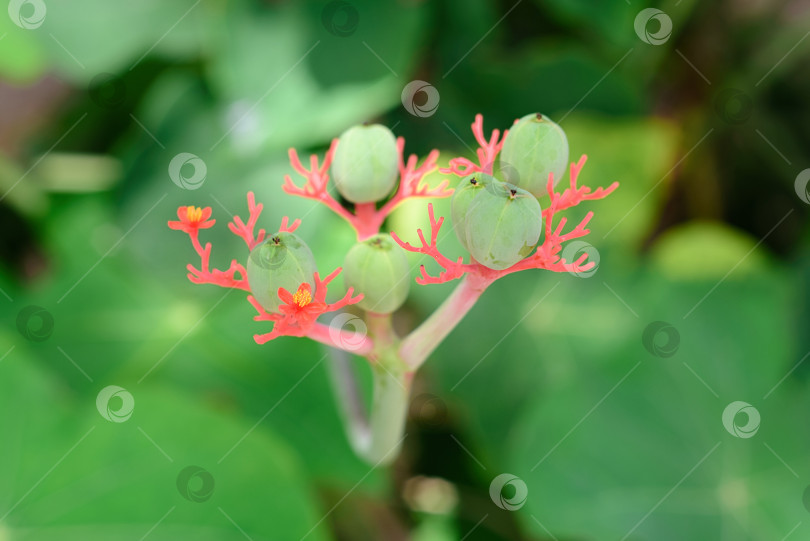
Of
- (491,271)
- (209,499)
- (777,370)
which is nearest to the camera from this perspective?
(491,271)

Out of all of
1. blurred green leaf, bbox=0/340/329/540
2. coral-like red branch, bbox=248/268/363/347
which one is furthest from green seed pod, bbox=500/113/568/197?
blurred green leaf, bbox=0/340/329/540

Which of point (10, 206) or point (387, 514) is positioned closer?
point (387, 514)

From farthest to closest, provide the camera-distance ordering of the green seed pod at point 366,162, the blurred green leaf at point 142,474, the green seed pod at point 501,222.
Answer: the blurred green leaf at point 142,474, the green seed pod at point 366,162, the green seed pod at point 501,222

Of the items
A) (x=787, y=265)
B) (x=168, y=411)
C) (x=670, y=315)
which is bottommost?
(x=168, y=411)

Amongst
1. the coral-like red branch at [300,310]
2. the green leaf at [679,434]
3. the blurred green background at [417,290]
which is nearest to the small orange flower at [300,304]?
the coral-like red branch at [300,310]

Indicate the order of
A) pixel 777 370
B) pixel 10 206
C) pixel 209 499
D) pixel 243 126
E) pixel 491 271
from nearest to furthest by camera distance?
pixel 491 271 < pixel 209 499 < pixel 777 370 < pixel 243 126 < pixel 10 206

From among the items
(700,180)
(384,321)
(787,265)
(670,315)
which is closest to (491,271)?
(384,321)

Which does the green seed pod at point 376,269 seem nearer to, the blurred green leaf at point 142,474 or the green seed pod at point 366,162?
the green seed pod at point 366,162

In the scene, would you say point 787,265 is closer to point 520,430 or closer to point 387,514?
point 520,430
